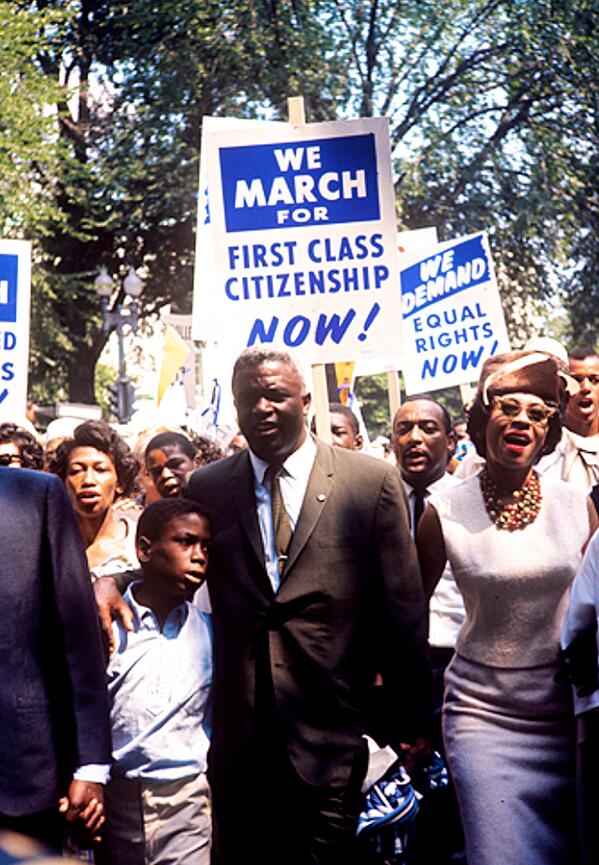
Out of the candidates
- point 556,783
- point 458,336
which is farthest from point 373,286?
point 458,336

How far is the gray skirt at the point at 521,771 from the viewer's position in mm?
4953

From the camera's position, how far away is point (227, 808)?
198 inches

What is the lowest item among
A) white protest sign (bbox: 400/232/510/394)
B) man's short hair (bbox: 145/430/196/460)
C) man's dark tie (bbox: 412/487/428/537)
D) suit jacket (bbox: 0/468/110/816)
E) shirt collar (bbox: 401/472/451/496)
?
suit jacket (bbox: 0/468/110/816)

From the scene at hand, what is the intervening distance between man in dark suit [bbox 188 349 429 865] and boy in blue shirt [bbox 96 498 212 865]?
2.9 inches

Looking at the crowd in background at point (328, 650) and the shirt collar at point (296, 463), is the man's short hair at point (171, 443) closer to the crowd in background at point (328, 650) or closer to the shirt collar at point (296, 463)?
the crowd in background at point (328, 650)

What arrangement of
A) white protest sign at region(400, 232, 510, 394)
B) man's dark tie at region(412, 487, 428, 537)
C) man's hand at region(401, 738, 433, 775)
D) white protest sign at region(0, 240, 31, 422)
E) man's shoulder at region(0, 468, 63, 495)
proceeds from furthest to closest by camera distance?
white protest sign at region(400, 232, 510, 394)
white protest sign at region(0, 240, 31, 422)
man's dark tie at region(412, 487, 428, 537)
man's hand at region(401, 738, 433, 775)
man's shoulder at region(0, 468, 63, 495)

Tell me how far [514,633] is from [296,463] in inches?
34.2

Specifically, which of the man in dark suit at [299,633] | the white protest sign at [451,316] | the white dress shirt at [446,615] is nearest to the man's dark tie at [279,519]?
the man in dark suit at [299,633]

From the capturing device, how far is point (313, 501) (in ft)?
16.6

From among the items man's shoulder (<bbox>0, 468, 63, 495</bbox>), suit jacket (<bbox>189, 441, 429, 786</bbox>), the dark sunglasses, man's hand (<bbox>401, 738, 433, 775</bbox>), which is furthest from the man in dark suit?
the dark sunglasses

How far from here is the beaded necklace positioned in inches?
206

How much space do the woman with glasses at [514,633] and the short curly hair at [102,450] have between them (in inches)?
69.3

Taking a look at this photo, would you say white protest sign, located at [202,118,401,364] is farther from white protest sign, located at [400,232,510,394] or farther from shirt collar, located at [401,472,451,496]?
white protest sign, located at [400,232,510,394]

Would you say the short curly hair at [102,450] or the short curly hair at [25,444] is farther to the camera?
the short curly hair at [25,444]
